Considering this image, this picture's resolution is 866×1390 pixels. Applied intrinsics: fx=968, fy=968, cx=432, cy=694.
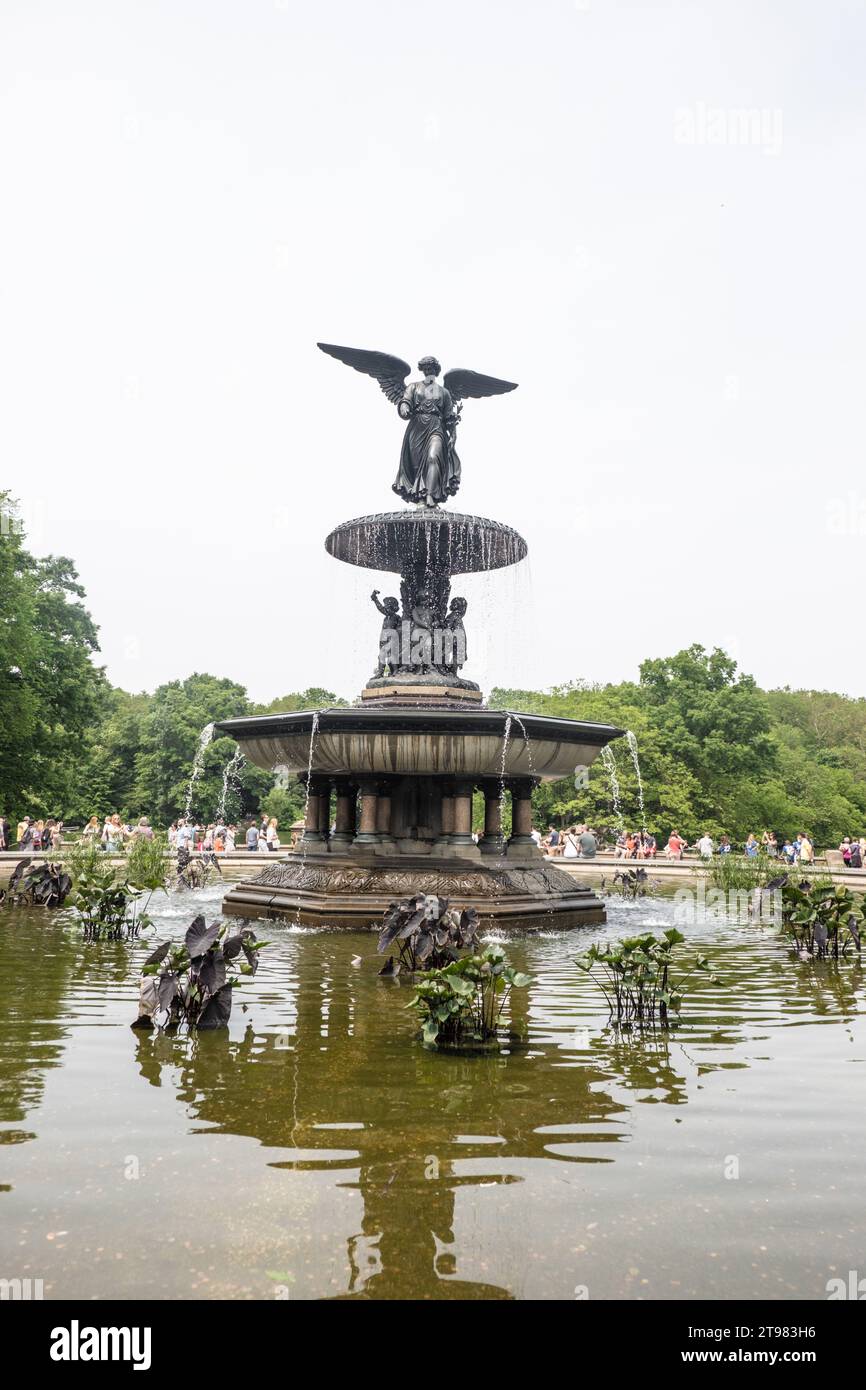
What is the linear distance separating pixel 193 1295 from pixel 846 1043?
435 cm

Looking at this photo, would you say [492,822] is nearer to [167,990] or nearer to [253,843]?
[167,990]

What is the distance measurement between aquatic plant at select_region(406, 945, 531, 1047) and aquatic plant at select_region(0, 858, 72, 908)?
8.48m

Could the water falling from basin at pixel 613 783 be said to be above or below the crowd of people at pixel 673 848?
above

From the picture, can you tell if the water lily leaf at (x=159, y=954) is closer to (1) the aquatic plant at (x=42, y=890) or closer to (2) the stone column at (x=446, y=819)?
(2) the stone column at (x=446, y=819)

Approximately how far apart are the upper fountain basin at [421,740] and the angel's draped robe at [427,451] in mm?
5070

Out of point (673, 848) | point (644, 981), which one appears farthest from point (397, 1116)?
point (673, 848)

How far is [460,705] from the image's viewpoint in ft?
45.3

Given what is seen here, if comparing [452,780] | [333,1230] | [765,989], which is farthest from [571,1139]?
[452,780]

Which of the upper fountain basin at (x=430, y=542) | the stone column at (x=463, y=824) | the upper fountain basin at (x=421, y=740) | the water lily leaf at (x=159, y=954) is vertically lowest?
the water lily leaf at (x=159, y=954)

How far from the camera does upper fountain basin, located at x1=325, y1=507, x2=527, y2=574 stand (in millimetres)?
14414

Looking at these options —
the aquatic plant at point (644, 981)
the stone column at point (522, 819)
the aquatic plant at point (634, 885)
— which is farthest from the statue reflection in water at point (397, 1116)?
the aquatic plant at point (634, 885)

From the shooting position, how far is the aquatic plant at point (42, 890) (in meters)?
12.6
